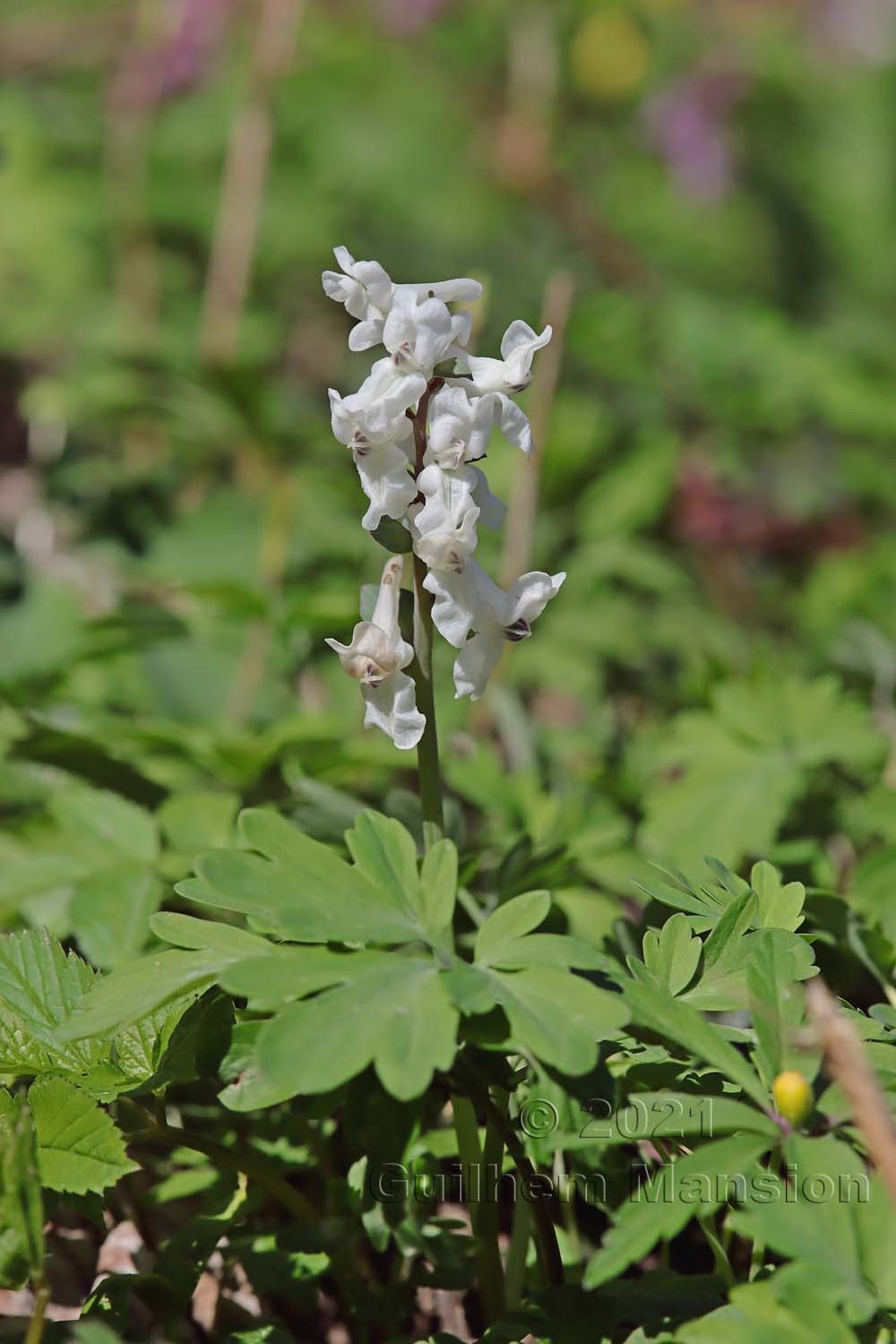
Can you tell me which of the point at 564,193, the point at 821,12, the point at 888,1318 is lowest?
the point at 888,1318

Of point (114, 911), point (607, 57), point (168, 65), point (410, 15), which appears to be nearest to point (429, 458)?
point (114, 911)

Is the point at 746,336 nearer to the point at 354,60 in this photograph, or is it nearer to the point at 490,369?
the point at 490,369

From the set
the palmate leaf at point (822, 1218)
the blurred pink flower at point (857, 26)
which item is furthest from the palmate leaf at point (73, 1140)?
the blurred pink flower at point (857, 26)

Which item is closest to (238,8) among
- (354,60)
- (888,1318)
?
(354,60)

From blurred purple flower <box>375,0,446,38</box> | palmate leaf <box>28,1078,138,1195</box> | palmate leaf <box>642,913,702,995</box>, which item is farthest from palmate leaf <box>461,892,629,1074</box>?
blurred purple flower <box>375,0,446,38</box>

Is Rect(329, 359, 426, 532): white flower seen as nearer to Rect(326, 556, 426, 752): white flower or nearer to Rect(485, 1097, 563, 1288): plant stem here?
Rect(326, 556, 426, 752): white flower
